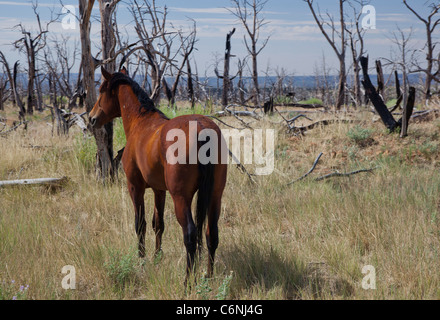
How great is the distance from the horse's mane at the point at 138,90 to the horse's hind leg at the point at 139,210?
78 centimetres

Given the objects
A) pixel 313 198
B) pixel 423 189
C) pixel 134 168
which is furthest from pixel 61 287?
pixel 423 189

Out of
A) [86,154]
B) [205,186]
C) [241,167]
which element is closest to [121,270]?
[205,186]

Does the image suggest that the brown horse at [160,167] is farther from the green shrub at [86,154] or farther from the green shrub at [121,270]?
the green shrub at [86,154]

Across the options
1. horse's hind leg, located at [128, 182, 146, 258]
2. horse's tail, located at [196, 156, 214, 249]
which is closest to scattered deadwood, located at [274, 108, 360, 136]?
horse's hind leg, located at [128, 182, 146, 258]

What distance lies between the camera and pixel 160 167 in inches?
138

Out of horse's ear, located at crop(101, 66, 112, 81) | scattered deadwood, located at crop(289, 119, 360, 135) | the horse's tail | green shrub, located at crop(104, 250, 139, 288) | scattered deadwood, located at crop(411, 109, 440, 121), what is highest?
horse's ear, located at crop(101, 66, 112, 81)

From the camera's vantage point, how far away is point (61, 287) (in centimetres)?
355

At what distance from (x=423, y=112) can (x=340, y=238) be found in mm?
8046

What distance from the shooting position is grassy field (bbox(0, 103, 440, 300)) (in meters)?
3.42

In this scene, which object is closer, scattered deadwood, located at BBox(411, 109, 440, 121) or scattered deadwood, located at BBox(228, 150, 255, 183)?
scattered deadwood, located at BBox(228, 150, 255, 183)

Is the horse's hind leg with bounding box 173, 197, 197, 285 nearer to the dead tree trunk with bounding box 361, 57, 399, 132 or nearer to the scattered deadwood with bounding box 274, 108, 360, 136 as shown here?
the scattered deadwood with bounding box 274, 108, 360, 136

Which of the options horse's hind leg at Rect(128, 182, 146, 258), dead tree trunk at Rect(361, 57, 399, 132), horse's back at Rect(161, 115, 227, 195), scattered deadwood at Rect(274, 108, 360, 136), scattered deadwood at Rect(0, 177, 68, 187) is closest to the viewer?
horse's back at Rect(161, 115, 227, 195)

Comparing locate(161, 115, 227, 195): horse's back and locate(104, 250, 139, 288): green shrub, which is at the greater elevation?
locate(161, 115, 227, 195): horse's back

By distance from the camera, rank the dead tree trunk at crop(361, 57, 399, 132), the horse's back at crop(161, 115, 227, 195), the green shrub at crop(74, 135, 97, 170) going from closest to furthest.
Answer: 1. the horse's back at crop(161, 115, 227, 195)
2. the green shrub at crop(74, 135, 97, 170)
3. the dead tree trunk at crop(361, 57, 399, 132)
